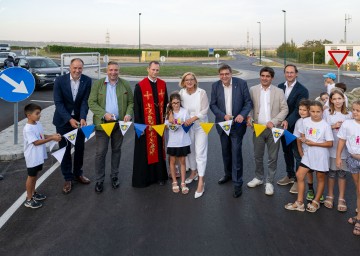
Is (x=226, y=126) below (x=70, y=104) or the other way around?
below

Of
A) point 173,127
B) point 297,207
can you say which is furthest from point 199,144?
point 297,207

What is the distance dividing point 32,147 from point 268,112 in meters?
3.58

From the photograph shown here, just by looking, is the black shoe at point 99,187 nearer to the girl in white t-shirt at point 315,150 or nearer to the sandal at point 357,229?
the girl in white t-shirt at point 315,150

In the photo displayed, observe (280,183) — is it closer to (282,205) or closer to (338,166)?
(282,205)

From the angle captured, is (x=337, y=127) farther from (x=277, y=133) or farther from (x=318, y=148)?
(x=277, y=133)

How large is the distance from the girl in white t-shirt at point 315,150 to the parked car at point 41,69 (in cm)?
1724

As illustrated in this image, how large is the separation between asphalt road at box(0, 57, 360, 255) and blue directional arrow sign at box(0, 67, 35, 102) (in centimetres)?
196

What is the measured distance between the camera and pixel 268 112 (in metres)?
5.55

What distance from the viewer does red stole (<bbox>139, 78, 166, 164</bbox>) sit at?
5688mm

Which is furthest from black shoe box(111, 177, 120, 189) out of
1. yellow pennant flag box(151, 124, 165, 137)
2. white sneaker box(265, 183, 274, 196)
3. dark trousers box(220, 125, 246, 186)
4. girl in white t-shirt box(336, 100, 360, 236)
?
girl in white t-shirt box(336, 100, 360, 236)

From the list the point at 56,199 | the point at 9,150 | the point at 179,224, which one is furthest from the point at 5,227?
the point at 9,150

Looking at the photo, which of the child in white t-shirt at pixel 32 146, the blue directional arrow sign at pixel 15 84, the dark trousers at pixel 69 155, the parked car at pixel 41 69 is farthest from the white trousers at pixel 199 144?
the parked car at pixel 41 69

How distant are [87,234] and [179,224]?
1138 mm

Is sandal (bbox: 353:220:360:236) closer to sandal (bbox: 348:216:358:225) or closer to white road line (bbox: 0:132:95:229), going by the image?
sandal (bbox: 348:216:358:225)
